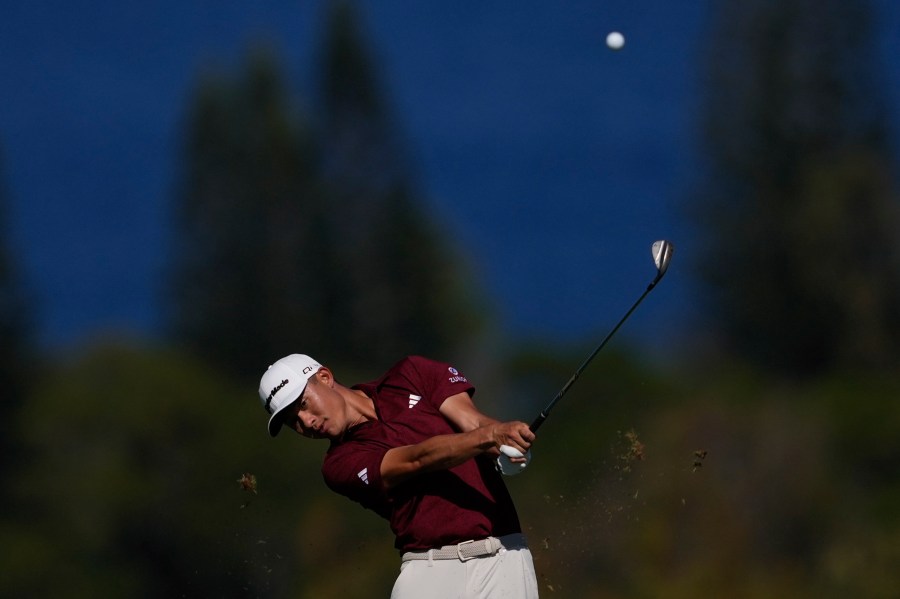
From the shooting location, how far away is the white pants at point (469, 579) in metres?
5.10

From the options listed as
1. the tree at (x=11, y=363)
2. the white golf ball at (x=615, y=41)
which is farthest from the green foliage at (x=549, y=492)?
the white golf ball at (x=615, y=41)

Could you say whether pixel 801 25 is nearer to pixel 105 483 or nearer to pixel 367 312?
pixel 367 312

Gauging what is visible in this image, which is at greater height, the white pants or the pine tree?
the pine tree

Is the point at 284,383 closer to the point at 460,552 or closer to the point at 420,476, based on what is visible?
the point at 420,476

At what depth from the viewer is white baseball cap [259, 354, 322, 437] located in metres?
5.27

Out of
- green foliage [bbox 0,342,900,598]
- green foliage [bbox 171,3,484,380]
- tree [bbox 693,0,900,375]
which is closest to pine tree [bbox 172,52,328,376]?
green foliage [bbox 171,3,484,380]

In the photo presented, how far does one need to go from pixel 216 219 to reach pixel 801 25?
7907 mm

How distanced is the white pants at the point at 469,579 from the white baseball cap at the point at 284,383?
61 centimetres

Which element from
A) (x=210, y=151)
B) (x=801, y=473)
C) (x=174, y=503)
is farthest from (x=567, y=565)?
(x=210, y=151)

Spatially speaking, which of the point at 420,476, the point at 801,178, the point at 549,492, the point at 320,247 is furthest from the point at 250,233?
the point at 420,476

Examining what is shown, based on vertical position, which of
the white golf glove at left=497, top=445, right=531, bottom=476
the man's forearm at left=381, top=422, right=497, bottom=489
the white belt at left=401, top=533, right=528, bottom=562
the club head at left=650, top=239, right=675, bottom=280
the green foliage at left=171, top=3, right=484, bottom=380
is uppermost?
the green foliage at left=171, top=3, right=484, bottom=380

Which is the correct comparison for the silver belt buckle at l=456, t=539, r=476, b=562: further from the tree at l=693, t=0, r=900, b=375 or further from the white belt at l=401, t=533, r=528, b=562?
the tree at l=693, t=0, r=900, b=375

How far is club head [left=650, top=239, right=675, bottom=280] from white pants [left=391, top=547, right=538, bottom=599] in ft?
3.22

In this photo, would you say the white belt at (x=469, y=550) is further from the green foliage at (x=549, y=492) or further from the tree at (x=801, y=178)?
the tree at (x=801, y=178)
